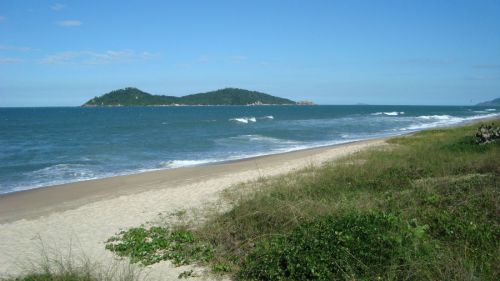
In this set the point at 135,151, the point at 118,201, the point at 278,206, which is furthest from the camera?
the point at 135,151

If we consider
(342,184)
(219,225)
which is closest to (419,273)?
(219,225)

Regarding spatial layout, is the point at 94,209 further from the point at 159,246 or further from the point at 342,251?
the point at 342,251

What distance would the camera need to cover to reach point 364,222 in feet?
18.5

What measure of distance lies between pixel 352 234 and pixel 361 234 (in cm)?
11

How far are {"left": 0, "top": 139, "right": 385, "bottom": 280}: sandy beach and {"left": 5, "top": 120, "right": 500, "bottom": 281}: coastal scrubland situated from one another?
0.88m

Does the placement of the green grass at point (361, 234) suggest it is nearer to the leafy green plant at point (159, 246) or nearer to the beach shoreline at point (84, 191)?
the leafy green plant at point (159, 246)

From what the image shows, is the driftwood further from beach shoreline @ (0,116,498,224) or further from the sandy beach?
beach shoreline @ (0,116,498,224)

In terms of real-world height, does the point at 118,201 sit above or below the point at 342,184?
below

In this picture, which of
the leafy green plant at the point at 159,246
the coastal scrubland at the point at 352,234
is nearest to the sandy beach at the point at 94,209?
the leafy green plant at the point at 159,246

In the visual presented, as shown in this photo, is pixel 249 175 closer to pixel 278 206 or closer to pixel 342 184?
pixel 342 184

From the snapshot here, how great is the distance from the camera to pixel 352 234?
5.45 metres

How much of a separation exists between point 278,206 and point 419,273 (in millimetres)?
3026

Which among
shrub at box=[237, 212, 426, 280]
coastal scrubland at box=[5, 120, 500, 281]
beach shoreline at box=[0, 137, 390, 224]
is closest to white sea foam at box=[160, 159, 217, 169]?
beach shoreline at box=[0, 137, 390, 224]

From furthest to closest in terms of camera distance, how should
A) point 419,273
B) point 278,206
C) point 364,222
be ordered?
point 278,206 → point 364,222 → point 419,273
